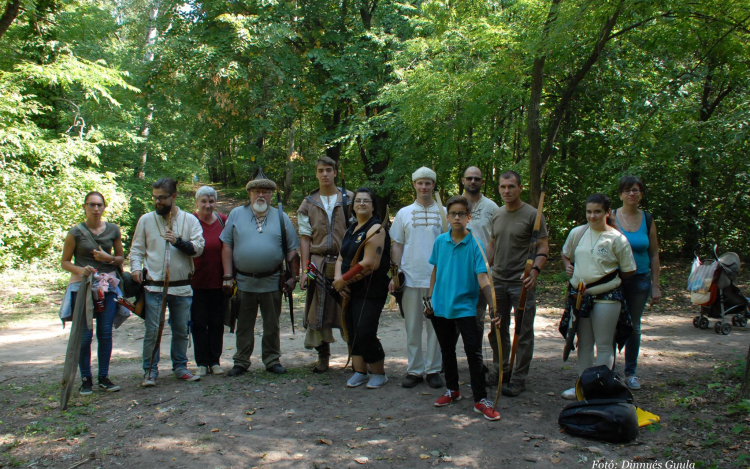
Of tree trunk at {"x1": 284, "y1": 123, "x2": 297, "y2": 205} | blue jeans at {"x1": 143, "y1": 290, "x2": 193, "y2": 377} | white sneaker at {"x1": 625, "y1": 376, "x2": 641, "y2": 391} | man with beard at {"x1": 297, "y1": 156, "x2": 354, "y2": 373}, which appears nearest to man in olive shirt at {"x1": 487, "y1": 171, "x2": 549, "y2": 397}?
white sneaker at {"x1": 625, "y1": 376, "x2": 641, "y2": 391}

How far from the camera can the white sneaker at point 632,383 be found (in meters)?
5.01

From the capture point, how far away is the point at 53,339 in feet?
27.0

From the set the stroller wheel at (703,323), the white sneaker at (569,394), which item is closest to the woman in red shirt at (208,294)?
the white sneaker at (569,394)

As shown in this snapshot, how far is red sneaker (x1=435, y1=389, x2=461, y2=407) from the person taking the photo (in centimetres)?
457

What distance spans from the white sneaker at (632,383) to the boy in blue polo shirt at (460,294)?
1.62 meters

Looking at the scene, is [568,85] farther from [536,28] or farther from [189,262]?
[189,262]

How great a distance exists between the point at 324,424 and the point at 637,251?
3218 millimetres

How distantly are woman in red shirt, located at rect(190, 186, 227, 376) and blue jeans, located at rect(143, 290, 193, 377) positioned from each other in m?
0.15

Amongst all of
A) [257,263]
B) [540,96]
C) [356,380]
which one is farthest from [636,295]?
[540,96]

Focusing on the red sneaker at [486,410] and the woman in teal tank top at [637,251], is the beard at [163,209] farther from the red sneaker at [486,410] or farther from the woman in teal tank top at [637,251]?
the woman in teal tank top at [637,251]

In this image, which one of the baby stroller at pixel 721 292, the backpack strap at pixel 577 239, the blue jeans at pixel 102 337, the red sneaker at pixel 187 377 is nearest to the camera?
the backpack strap at pixel 577 239

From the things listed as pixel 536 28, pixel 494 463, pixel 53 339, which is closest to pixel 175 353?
pixel 494 463

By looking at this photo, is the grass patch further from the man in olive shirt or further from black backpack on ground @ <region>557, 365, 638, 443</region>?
black backpack on ground @ <region>557, 365, 638, 443</region>

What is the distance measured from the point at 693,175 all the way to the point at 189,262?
12.7m
